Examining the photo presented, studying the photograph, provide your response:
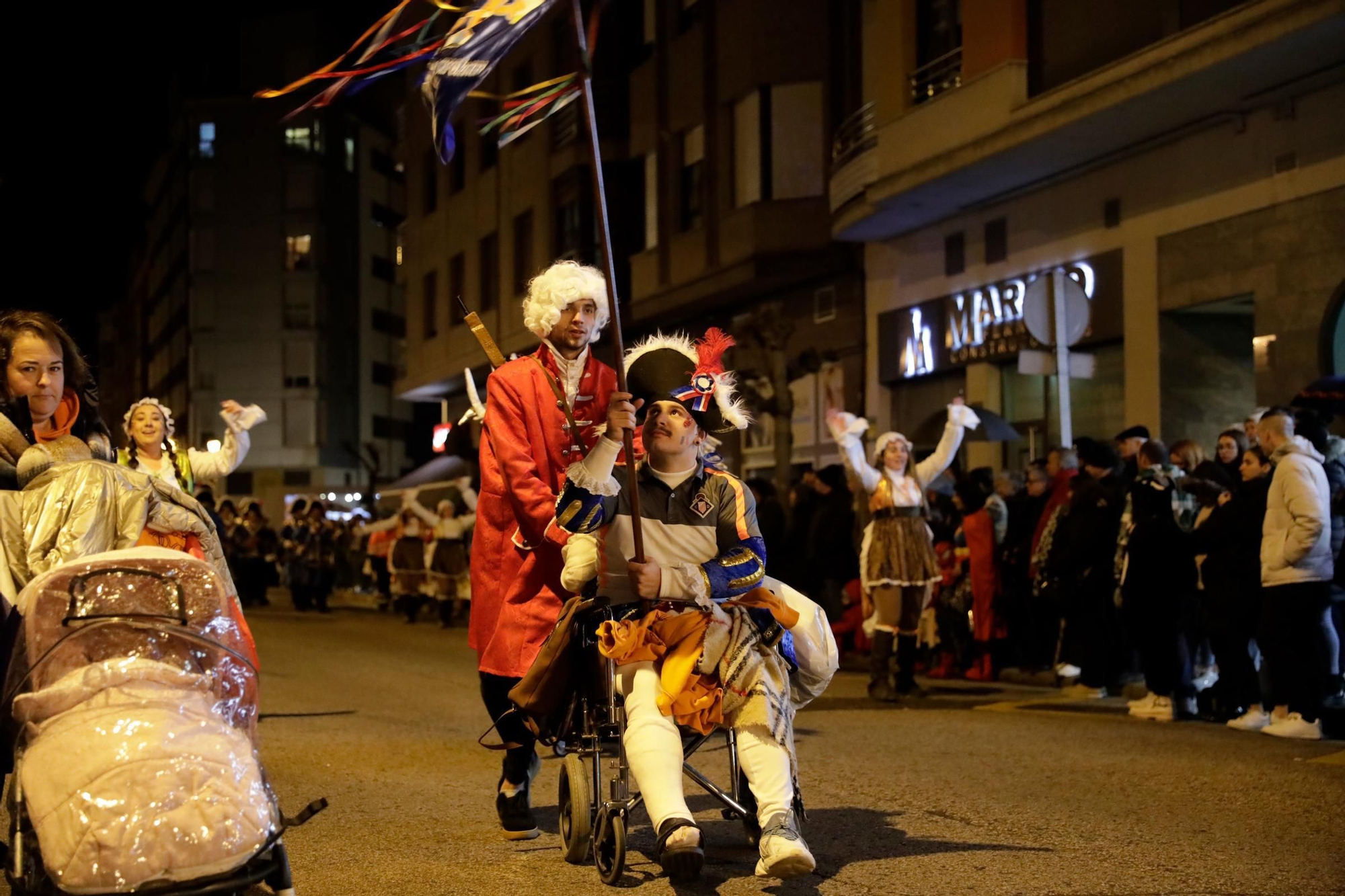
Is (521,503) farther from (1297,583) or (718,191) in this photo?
(718,191)

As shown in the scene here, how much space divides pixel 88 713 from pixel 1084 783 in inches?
205

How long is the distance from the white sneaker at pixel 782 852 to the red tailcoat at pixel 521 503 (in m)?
1.56

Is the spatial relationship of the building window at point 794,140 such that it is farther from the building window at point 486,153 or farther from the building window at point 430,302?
the building window at point 430,302

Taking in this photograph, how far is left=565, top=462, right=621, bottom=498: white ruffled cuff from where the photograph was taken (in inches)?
221

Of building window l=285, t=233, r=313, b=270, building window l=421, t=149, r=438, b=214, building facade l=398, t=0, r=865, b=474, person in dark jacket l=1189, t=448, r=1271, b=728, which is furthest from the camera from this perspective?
building window l=285, t=233, r=313, b=270

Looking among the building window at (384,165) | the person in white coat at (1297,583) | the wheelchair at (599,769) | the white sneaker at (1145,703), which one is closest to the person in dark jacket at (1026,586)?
the white sneaker at (1145,703)

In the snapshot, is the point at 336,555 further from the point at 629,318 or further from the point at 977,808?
the point at 977,808

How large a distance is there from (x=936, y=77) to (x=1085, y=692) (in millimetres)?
11238

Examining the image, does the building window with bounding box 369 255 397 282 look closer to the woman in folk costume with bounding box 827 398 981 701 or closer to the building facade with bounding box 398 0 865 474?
the building facade with bounding box 398 0 865 474

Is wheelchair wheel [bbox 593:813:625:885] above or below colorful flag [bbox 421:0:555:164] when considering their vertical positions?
below

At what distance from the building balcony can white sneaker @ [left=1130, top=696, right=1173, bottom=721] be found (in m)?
6.64

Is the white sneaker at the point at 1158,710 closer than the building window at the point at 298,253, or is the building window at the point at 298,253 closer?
the white sneaker at the point at 1158,710

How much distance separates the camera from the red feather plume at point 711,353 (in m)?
6.05

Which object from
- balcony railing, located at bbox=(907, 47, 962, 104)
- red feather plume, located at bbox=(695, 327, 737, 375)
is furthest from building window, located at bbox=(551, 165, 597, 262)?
red feather plume, located at bbox=(695, 327, 737, 375)
